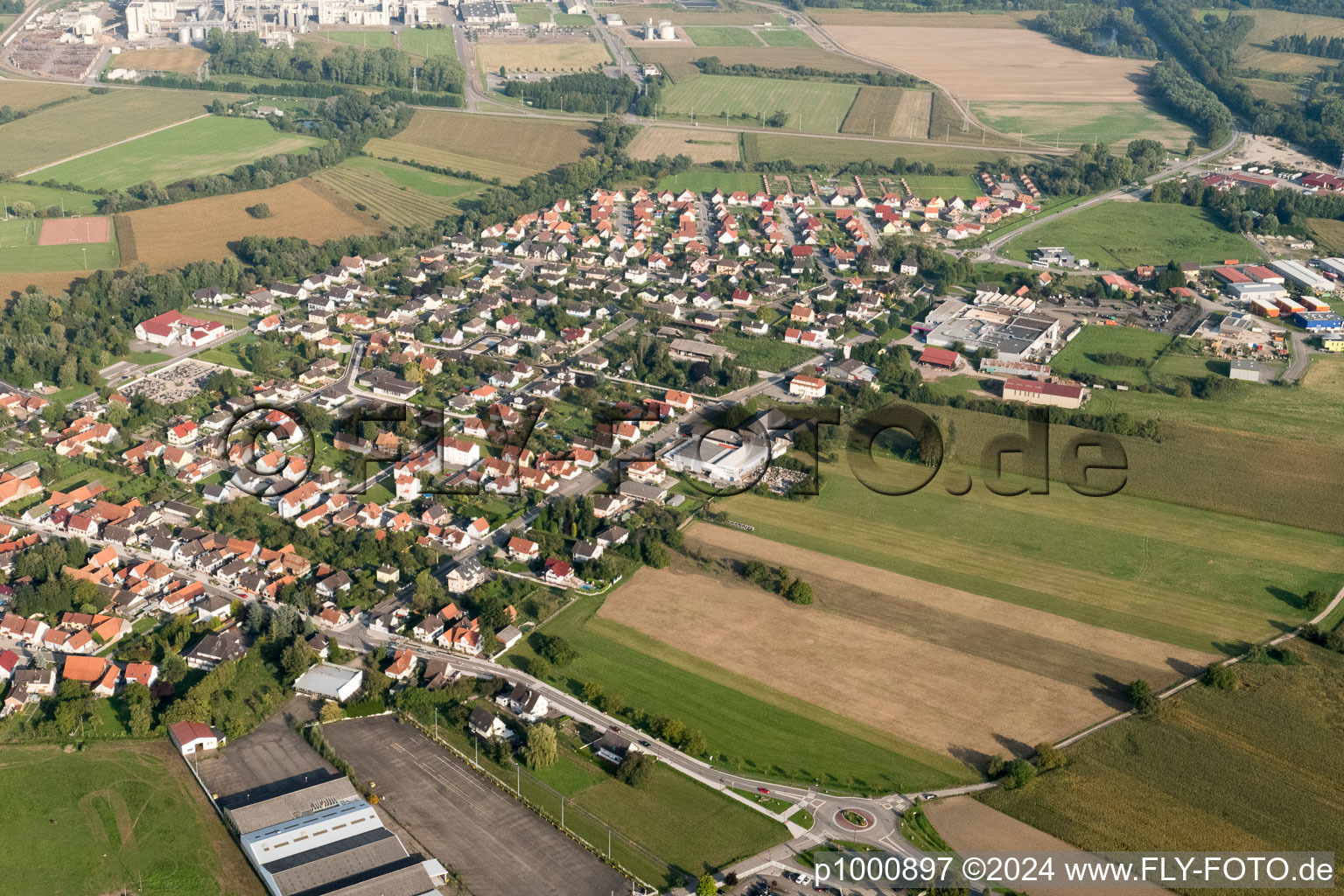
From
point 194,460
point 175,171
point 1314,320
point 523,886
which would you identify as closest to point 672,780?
point 523,886

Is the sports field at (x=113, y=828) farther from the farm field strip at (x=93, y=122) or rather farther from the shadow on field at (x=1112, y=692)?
the farm field strip at (x=93, y=122)

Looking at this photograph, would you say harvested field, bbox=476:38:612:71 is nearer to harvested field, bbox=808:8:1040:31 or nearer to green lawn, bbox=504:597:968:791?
harvested field, bbox=808:8:1040:31

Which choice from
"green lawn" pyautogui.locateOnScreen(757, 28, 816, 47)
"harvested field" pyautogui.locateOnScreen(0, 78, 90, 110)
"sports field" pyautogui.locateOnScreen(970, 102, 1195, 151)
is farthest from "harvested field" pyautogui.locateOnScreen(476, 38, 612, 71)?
"sports field" pyautogui.locateOnScreen(970, 102, 1195, 151)

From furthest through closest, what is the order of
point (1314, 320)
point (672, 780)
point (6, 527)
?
point (1314, 320), point (6, 527), point (672, 780)

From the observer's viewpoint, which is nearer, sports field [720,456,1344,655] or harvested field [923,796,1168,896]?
harvested field [923,796,1168,896]

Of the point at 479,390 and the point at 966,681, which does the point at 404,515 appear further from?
the point at 966,681

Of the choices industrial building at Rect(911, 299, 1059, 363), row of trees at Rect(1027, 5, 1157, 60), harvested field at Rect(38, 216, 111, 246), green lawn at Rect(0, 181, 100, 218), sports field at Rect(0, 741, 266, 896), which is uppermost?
row of trees at Rect(1027, 5, 1157, 60)
